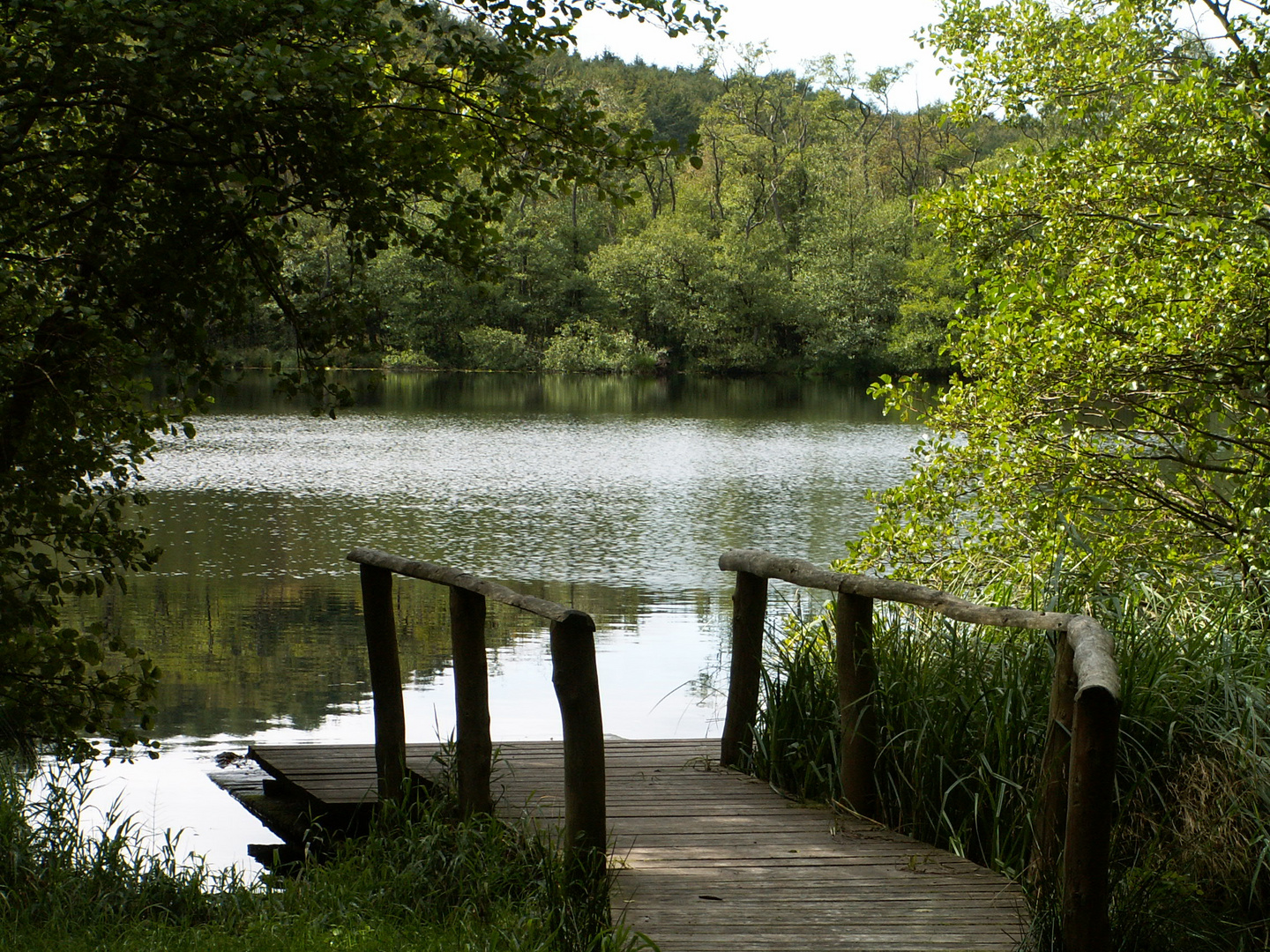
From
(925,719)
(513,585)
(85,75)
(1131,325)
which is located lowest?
(513,585)

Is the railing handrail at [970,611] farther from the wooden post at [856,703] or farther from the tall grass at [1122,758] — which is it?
the tall grass at [1122,758]

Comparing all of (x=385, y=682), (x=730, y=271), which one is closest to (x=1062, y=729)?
(x=385, y=682)

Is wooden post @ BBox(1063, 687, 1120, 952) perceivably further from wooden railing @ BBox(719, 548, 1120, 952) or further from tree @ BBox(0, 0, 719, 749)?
tree @ BBox(0, 0, 719, 749)

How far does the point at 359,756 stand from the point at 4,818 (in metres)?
1.59

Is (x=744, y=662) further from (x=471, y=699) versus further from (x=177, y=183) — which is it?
(x=177, y=183)

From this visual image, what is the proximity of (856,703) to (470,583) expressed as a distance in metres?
1.45

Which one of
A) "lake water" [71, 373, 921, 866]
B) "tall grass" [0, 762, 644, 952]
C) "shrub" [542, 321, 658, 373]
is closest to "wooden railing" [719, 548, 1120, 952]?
"tall grass" [0, 762, 644, 952]

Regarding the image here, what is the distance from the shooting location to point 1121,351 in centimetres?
699

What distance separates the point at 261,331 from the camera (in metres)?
57.2

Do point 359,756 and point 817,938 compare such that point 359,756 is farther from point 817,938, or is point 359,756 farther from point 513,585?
point 513,585

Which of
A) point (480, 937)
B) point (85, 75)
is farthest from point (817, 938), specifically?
point (85, 75)

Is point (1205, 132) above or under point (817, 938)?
above

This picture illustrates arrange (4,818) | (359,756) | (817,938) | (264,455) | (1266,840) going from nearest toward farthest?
(817,938), (1266,840), (4,818), (359,756), (264,455)

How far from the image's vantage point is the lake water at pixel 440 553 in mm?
9164
